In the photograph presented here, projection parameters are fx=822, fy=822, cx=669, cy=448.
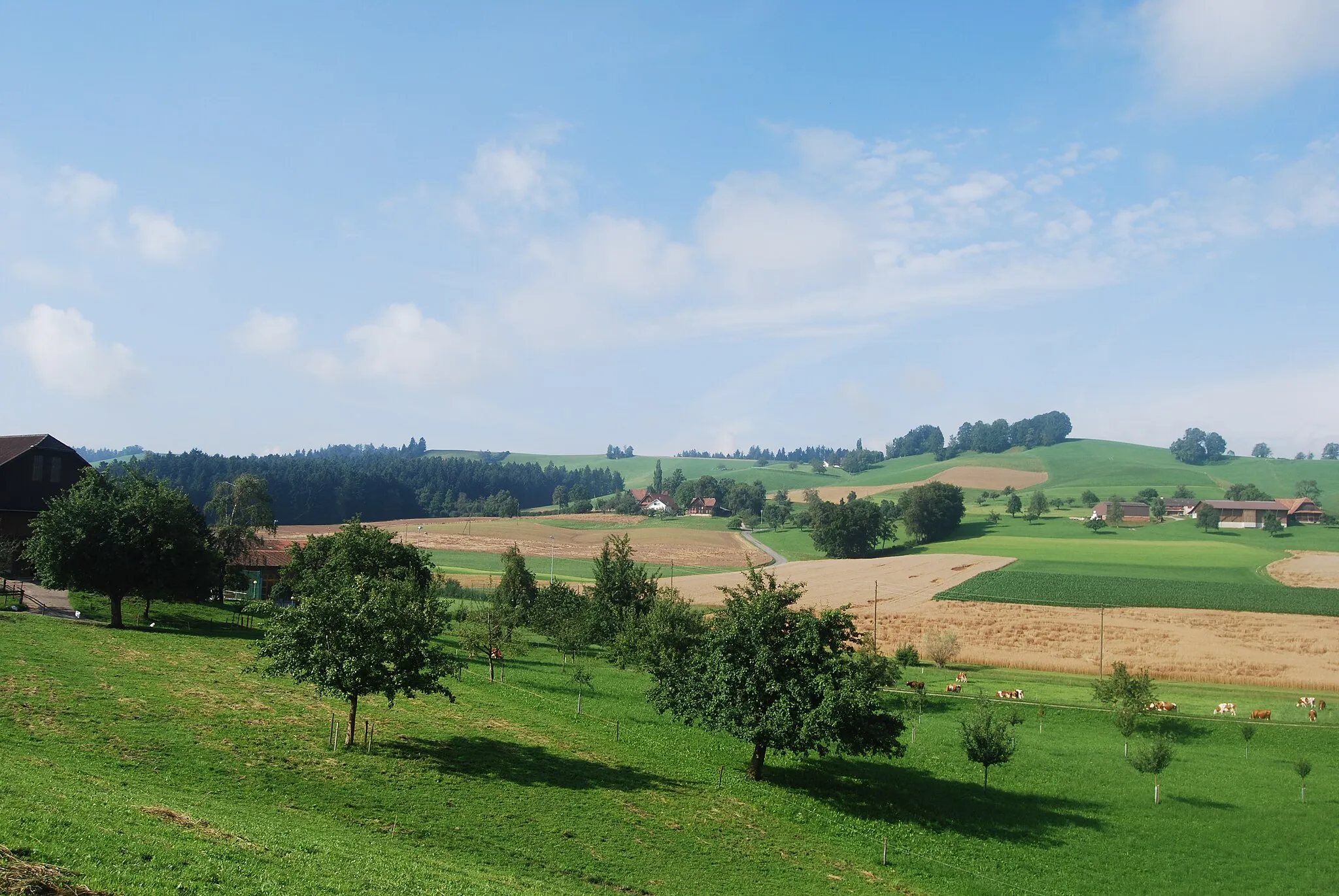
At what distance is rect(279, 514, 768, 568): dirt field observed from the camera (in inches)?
5802

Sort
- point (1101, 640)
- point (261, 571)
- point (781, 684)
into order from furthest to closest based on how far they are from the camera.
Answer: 1. point (261, 571)
2. point (1101, 640)
3. point (781, 684)

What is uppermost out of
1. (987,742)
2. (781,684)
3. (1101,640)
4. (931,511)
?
(931,511)

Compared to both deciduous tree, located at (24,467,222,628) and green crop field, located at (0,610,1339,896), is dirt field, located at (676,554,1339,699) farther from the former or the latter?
deciduous tree, located at (24,467,222,628)

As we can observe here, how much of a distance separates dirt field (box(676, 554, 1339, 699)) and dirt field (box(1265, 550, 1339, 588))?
74.5ft

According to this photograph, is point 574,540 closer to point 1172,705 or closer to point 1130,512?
point 1130,512

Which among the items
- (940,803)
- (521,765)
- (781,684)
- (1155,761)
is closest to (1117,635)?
(1155,761)

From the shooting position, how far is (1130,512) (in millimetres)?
176000

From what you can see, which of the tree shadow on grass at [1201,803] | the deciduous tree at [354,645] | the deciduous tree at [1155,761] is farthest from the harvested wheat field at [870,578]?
the deciduous tree at [354,645]

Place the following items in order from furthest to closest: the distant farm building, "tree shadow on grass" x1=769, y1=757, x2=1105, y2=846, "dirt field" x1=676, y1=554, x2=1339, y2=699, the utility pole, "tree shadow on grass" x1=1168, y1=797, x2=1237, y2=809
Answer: the distant farm building, the utility pole, "dirt field" x1=676, y1=554, x2=1339, y2=699, "tree shadow on grass" x1=1168, y1=797, x2=1237, y2=809, "tree shadow on grass" x1=769, y1=757, x2=1105, y2=846

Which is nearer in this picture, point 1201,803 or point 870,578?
point 1201,803

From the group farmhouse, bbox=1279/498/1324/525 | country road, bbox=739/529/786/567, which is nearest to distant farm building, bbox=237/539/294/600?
country road, bbox=739/529/786/567

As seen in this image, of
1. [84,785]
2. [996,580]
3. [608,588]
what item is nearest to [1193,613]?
[996,580]

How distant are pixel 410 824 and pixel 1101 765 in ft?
109

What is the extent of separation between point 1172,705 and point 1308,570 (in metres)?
79.4
